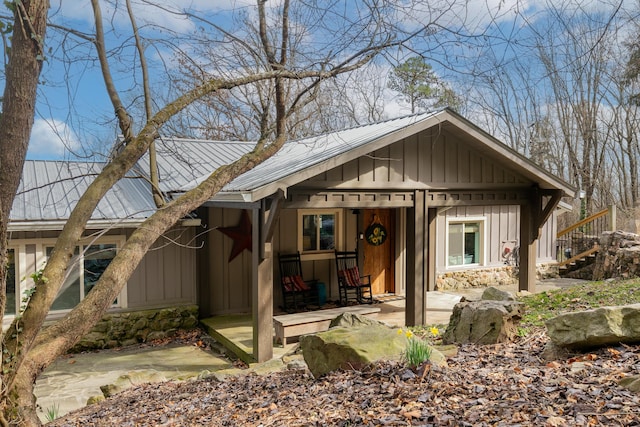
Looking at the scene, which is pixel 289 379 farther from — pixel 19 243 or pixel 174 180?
pixel 174 180

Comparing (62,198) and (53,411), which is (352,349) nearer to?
(53,411)

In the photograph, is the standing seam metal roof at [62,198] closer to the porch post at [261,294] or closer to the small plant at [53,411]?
the porch post at [261,294]

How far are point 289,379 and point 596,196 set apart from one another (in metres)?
24.8

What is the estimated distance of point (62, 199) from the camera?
340 inches

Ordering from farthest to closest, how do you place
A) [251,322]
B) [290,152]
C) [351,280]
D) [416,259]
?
[351,280], [290,152], [251,322], [416,259]

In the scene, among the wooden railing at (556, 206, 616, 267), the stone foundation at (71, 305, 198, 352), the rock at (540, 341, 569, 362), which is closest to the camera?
the rock at (540, 341, 569, 362)

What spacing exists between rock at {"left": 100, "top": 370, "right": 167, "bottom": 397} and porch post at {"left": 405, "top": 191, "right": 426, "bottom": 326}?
14.4 ft

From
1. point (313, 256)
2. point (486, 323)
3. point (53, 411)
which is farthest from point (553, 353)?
point (313, 256)

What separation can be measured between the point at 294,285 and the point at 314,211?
5.75 feet

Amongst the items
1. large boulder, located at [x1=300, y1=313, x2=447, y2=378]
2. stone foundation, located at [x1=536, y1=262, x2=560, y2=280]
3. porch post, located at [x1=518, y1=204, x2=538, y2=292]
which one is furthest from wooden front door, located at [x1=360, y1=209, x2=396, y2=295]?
large boulder, located at [x1=300, y1=313, x2=447, y2=378]

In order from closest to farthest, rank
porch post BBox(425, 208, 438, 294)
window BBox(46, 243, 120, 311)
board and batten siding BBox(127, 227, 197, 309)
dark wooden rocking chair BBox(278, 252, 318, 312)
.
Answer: window BBox(46, 243, 120, 311) → board and batten siding BBox(127, 227, 197, 309) → dark wooden rocking chair BBox(278, 252, 318, 312) → porch post BBox(425, 208, 438, 294)

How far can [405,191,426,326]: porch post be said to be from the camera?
28.1 ft

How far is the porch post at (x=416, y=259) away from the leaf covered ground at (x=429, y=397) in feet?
11.0

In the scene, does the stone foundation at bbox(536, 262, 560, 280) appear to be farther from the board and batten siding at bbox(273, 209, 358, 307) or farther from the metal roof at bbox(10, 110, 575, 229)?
the board and batten siding at bbox(273, 209, 358, 307)
